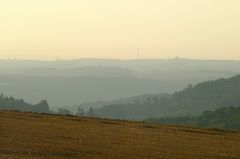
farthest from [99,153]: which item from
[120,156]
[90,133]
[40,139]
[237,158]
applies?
[90,133]

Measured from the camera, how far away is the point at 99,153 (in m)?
36.4

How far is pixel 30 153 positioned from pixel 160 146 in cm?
1374

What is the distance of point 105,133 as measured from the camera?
5250 cm

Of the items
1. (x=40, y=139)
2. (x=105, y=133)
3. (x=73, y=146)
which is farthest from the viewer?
(x=105, y=133)

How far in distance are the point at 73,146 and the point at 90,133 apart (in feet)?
39.9

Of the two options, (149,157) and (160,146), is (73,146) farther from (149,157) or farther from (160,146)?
(160,146)

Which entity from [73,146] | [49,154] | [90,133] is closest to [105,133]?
[90,133]

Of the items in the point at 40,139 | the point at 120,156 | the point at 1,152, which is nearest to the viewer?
the point at 1,152

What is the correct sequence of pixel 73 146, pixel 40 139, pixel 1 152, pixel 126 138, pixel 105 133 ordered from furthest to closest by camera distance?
pixel 105 133 < pixel 126 138 < pixel 40 139 < pixel 73 146 < pixel 1 152

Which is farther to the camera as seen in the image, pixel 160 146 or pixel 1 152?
pixel 160 146

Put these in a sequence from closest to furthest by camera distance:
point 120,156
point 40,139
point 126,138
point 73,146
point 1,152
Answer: point 1,152 → point 120,156 → point 73,146 → point 40,139 → point 126,138

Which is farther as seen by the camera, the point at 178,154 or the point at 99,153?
the point at 178,154

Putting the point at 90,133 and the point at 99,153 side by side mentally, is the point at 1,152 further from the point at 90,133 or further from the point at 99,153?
the point at 90,133

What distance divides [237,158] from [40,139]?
14.5m
